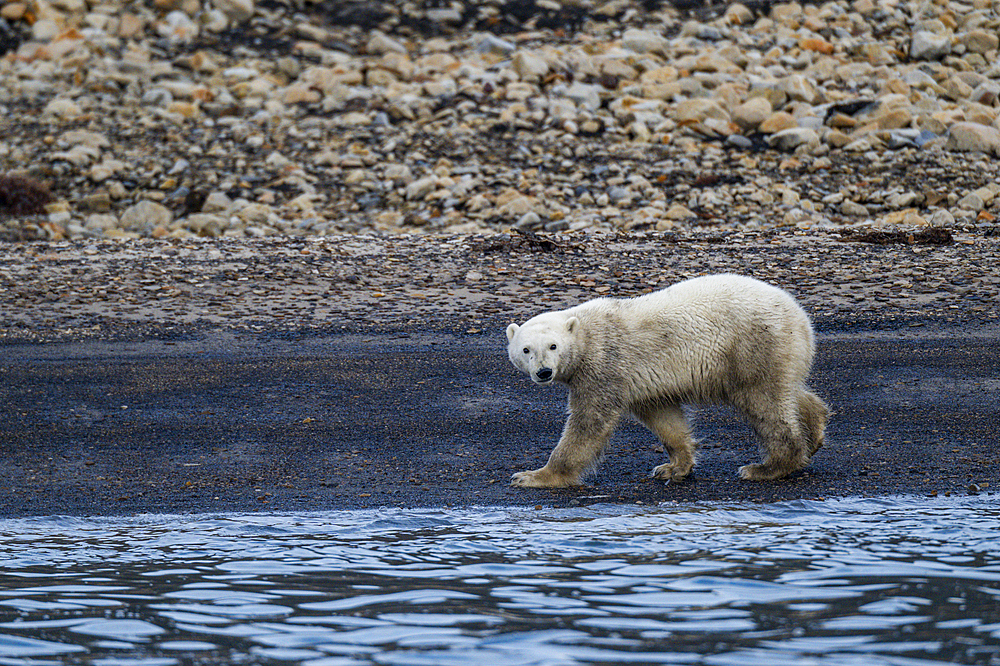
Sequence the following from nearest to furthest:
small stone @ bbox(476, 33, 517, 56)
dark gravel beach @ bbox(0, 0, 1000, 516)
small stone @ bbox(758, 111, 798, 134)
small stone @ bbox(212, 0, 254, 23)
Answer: dark gravel beach @ bbox(0, 0, 1000, 516) < small stone @ bbox(758, 111, 798, 134) < small stone @ bbox(476, 33, 517, 56) < small stone @ bbox(212, 0, 254, 23)

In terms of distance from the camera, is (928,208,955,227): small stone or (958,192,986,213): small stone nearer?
(928,208,955,227): small stone

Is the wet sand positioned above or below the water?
above

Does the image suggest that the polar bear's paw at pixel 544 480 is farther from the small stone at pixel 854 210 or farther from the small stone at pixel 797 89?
the small stone at pixel 797 89

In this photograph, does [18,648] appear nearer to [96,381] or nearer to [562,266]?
[96,381]

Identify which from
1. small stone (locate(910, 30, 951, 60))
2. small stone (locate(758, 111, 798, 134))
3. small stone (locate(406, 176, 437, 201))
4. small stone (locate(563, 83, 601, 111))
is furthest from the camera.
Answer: small stone (locate(910, 30, 951, 60))

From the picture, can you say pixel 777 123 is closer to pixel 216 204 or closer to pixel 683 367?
pixel 216 204

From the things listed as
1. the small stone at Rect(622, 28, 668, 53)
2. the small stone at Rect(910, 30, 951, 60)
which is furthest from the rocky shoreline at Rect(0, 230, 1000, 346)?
the small stone at Rect(910, 30, 951, 60)

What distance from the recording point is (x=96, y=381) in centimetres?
983

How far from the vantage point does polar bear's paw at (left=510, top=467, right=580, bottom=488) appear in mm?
7105

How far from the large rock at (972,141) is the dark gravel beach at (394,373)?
4.47 meters

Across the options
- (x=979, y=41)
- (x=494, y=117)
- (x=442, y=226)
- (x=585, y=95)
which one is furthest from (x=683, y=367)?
(x=979, y=41)

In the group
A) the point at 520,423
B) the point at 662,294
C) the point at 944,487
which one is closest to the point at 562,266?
the point at 520,423

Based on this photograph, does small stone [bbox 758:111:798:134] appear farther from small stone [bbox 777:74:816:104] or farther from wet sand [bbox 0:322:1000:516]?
wet sand [bbox 0:322:1000:516]

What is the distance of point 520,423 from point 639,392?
1737 mm
